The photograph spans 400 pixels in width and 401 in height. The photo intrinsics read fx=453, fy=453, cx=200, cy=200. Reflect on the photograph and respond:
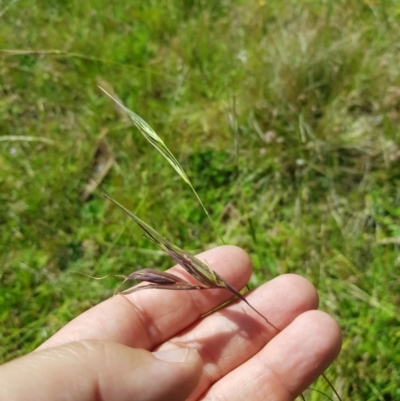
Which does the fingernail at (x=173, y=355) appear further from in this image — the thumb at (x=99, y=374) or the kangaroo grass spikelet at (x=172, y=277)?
the kangaroo grass spikelet at (x=172, y=277)

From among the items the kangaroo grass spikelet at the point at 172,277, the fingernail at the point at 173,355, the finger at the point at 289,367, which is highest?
the kangaroo grass spikelet at the point at 172,277

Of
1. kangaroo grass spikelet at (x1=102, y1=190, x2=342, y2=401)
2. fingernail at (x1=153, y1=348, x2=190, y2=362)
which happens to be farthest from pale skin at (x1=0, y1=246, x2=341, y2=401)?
kangaroo grass spikelet at (x1=102, y1=190, x2=342, y2=401)

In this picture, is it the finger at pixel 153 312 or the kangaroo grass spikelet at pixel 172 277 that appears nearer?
the kangaroo grass spikelet at pixel 172 277

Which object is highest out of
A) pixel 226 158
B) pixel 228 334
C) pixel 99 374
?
pixel 99 374

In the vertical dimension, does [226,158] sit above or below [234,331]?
above

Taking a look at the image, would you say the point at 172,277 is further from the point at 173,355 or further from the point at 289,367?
the point at 289,367

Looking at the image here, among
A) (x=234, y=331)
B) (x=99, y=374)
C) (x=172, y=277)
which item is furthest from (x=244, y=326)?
(x=99, y=374)

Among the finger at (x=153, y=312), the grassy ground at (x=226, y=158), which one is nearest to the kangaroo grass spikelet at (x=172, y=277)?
the finger at (x=153, y=312)
